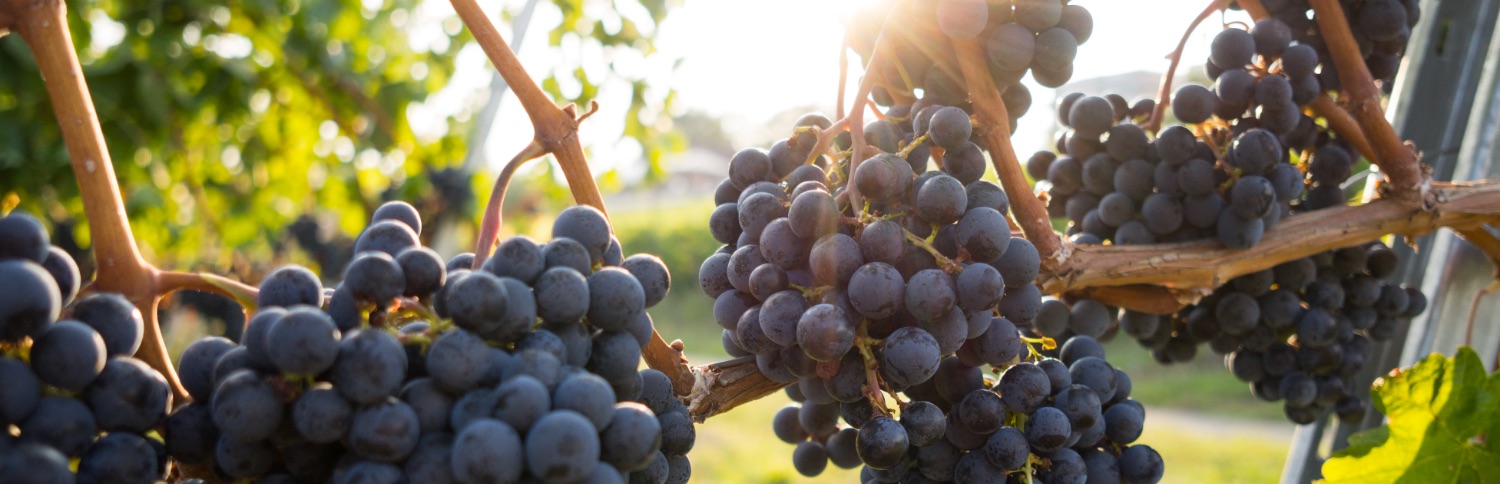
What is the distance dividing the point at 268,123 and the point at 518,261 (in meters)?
A: 3.62

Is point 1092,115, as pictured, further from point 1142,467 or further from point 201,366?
point 201,366

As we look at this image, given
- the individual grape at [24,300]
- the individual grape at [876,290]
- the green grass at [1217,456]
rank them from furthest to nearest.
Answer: the green grass at [1217,456] → the individual grape at [876,290] → the individual grape at [24,300]

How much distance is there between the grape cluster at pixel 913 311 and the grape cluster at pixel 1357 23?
1.78 ft

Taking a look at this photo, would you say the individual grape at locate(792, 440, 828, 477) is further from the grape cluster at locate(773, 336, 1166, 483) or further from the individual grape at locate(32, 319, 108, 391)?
the individual grape at locate(32, 319, 108, 391)

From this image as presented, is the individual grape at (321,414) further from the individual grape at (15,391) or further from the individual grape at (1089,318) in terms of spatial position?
the individual grape at (1089,318)

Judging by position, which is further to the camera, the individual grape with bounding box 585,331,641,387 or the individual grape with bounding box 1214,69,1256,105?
the individual grape with bounding box 1214,69,1256,105

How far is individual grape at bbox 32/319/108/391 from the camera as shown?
1.65 ft

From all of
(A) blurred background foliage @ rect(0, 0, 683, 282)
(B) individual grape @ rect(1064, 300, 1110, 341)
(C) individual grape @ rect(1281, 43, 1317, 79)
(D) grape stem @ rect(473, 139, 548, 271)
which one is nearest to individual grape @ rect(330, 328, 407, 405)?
(D) grape stem @ rect(473, 139, 548, 271)

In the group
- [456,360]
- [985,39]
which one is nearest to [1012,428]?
[985,39]

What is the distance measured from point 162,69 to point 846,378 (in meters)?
2.91

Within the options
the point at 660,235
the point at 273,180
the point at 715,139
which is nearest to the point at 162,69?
the point at 273,180

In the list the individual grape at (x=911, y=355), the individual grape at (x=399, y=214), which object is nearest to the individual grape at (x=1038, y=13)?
the individual grape at (x=911, y=355)

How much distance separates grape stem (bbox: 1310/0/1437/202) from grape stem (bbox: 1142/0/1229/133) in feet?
0.39

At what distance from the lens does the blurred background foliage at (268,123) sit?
275 cm
